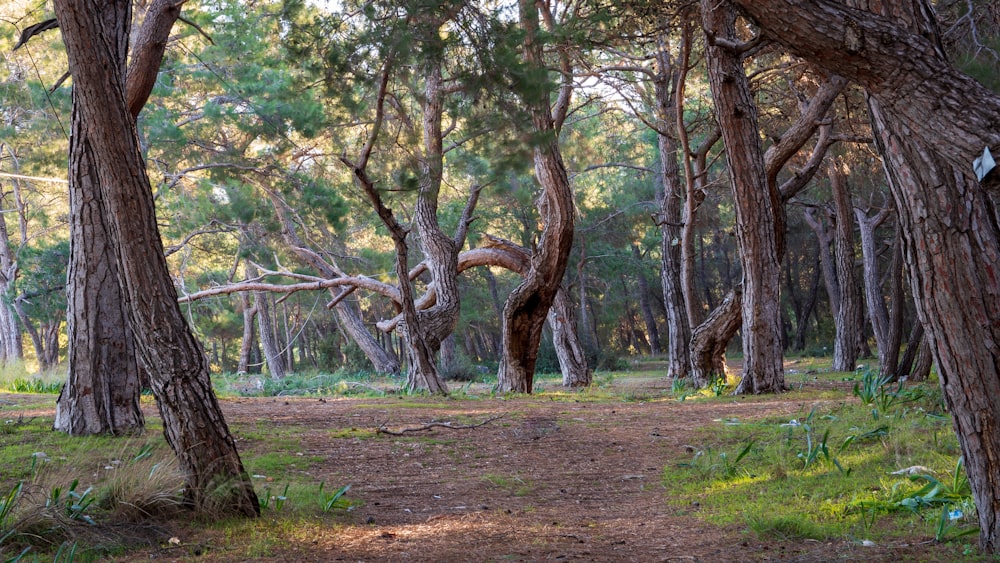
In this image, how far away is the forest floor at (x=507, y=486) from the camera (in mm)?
3770

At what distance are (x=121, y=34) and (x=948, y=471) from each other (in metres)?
6.49

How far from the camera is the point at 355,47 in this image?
24.6 ft

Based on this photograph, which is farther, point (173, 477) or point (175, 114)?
point (175, 114)

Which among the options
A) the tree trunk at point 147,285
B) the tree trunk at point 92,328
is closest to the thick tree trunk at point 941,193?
the tree trunk at point 147,285

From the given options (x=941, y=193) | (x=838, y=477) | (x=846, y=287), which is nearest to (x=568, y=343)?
(x=846, y=287)

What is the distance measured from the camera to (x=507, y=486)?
5.53 metres

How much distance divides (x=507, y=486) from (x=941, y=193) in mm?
3332

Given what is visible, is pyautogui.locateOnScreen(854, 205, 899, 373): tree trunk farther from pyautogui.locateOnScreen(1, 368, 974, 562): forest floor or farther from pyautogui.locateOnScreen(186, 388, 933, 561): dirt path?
pyautogui.locateOnScreen(186, 388, 933, 561): dirt path

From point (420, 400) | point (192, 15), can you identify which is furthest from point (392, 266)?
point (420, 400)

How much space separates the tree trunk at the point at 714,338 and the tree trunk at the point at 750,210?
151cm

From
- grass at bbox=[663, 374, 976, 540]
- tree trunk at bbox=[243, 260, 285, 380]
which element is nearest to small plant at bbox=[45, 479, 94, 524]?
grass at bbox=[663, 374, 976, 540]

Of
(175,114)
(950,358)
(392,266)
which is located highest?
(175,114)

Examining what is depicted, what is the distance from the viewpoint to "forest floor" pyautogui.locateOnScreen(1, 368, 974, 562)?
12.4 feet

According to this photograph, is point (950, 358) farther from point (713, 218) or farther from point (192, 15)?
point (713, 218)
